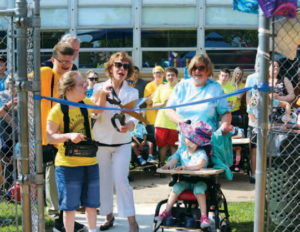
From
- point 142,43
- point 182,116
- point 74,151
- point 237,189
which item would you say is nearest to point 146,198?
point 237,189

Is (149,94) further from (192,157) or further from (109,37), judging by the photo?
A: (192,157)

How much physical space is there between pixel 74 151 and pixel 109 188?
119 centimetres

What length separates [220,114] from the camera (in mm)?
5383

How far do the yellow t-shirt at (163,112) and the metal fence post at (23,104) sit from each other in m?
5.01

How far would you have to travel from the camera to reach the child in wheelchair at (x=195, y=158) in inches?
197

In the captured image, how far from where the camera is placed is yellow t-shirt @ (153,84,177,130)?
28.5ft

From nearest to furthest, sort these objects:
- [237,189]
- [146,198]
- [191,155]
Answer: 1. [191,155]
2. [146,198]
3. [237,189]

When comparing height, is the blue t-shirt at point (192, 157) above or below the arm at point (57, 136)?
below

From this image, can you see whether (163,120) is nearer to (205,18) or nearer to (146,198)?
(146,198)

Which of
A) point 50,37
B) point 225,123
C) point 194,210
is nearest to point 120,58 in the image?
point 225,123

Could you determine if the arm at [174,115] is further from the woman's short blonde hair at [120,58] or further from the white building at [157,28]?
the white building at [157,28]

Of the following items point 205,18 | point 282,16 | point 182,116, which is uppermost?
point 205,18

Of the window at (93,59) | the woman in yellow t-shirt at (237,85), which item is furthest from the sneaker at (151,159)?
the window at (93,59)

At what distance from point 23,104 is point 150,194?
4013 millimetres
